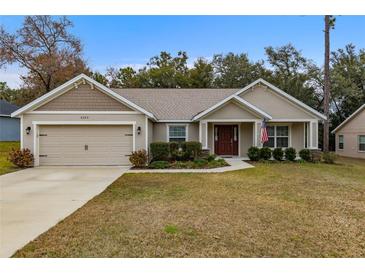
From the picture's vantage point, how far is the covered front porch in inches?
727

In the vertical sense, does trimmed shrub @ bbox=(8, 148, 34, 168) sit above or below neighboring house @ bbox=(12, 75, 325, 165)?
below

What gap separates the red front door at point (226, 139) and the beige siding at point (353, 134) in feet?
36.0

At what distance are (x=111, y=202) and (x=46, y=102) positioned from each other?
985 centimetres

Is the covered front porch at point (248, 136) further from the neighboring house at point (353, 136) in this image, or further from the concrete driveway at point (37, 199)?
the concrete driveway at point (37, 199)

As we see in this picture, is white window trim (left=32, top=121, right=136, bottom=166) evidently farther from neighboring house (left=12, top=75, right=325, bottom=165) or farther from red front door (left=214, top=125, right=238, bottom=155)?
red front door (left=214, top=125, right=238, bottom=155)

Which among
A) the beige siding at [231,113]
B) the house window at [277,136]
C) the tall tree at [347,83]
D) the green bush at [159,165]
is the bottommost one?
the green bush at [159,165]

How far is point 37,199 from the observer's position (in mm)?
7531

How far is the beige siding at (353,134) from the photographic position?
22.8 m

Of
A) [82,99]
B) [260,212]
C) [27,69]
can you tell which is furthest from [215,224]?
[27,69]

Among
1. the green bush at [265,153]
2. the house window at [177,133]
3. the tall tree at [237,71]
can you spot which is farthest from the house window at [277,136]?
the tall tree at [237,71]

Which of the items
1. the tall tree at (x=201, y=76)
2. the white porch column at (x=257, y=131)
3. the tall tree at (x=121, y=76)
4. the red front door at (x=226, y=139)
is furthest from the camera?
the tall tree at (x=121, y=76)

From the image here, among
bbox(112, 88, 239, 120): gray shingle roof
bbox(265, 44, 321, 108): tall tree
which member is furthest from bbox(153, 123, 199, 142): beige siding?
bbox(265, 44, 321, 108): tall tree

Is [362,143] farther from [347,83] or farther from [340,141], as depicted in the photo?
[347,83]

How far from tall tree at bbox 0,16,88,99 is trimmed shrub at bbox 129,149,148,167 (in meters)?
18.6
